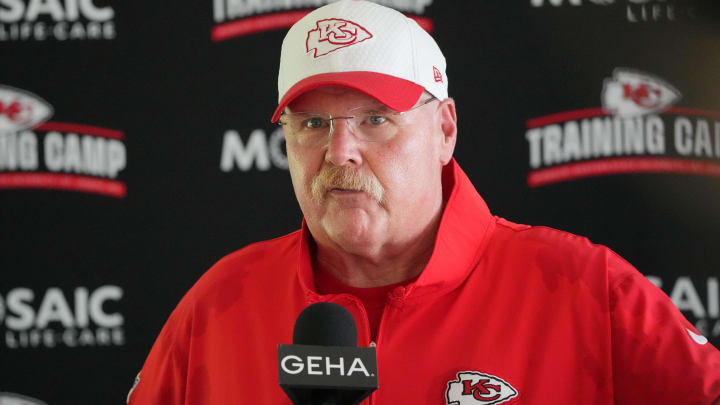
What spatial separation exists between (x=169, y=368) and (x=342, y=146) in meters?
0.51

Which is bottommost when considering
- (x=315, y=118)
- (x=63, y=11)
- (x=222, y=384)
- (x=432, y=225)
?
(x=222, y=384)

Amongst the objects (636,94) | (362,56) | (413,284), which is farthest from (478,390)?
(636,94)

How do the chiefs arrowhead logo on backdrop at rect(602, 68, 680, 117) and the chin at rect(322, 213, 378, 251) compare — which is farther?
the chiefs arrowhead logo on backdrop at rect(602, 68, 680, 117)

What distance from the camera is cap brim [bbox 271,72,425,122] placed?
3.60ft

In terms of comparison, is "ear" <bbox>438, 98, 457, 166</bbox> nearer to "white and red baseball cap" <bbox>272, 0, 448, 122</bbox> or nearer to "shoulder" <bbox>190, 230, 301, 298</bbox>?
"white and red baseball cap" <bbox>272, 0, 448, 122</bbox>

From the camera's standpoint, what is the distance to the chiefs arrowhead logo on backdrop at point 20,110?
1.96 m

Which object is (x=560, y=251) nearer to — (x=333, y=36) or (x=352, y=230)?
(x=352, y=230)

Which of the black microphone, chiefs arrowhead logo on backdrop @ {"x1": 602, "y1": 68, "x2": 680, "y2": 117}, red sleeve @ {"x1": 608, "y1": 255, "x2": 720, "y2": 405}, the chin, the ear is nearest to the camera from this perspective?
the black microphone

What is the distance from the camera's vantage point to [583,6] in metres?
1.90

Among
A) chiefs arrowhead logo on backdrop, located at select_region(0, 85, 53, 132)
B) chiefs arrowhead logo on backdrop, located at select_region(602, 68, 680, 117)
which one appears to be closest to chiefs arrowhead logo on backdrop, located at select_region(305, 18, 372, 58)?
chiefs arrowhead logo on backdrop, located at select_region(602, 68, 680, 117)

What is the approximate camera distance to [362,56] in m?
1.14

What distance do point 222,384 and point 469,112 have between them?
3.38 ft

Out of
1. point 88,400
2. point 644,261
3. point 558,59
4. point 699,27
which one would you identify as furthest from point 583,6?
point 88,400

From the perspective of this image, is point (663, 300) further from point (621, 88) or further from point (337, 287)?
point (621, 88)
